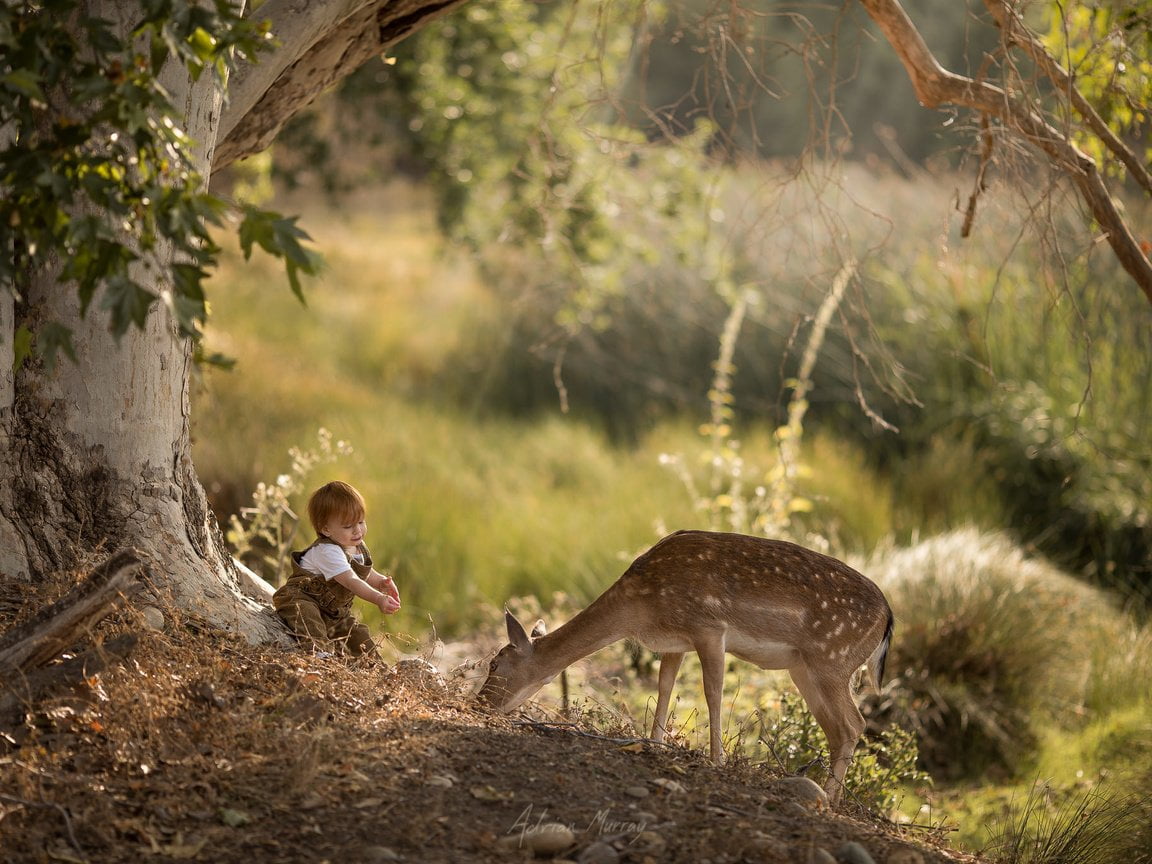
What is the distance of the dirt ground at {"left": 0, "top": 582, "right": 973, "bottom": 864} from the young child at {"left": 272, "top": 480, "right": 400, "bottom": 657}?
0.41 metres

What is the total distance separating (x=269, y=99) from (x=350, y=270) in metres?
14.5

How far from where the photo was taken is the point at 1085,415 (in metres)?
10.4

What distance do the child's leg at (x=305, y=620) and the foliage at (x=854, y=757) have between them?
1.85 metres

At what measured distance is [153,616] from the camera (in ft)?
13.8

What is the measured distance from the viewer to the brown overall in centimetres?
474

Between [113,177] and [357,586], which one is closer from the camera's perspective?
[113,177]

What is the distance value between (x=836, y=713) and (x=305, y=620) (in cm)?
214

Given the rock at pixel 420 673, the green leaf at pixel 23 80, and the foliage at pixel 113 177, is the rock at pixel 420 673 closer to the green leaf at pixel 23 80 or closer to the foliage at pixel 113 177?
the foliage at pixel 113 177

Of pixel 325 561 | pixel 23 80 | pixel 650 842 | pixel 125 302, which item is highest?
pixel 23 80

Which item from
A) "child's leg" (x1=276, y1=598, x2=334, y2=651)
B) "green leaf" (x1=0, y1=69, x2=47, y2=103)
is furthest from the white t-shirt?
"green leaf" (x1=0, y1=69, x2=47, y2=103)

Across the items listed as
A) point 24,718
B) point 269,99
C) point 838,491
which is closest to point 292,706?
point 24,718

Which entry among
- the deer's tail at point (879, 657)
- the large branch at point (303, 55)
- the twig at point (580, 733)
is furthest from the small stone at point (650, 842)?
the large branch at point (303, 55)

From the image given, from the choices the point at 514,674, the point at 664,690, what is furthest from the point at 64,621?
the point at 664,690
